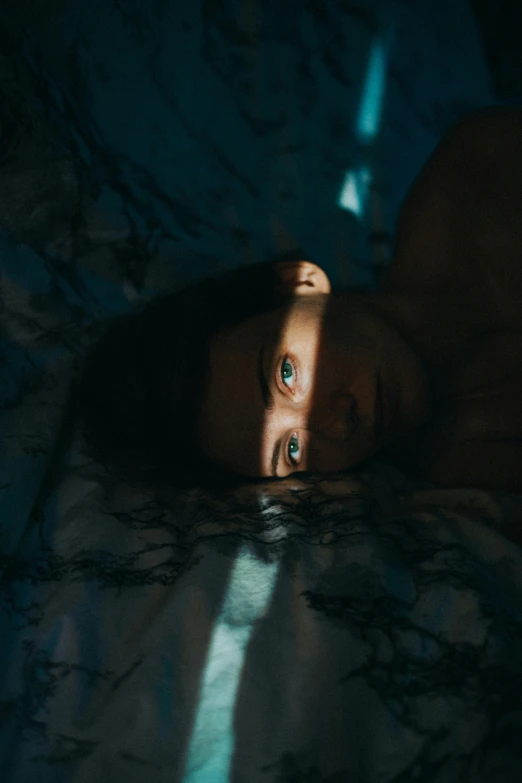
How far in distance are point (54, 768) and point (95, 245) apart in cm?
86

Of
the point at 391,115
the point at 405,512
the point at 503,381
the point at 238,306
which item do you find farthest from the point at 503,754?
the point at 391,115

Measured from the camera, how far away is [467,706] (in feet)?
2.10

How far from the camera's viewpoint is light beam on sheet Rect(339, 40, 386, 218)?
1.34m

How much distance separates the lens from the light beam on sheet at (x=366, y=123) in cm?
134

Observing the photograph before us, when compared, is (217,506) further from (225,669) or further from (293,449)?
(225,669)

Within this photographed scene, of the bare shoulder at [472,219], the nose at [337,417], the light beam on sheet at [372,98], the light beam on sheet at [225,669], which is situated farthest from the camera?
the light beam on sheet at [372,98]

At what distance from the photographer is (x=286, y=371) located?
1021 millimetres

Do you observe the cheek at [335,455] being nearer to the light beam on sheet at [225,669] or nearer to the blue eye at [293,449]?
the blue eye at [293,449]

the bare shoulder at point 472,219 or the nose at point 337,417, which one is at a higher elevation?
the bare shoulder at point 472,219

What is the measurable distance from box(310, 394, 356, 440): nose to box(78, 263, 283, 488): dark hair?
0.18m

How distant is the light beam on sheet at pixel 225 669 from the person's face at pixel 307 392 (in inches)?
10.7

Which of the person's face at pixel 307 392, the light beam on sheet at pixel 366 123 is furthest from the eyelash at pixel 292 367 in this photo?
the light beam on sheet at pixel 366 123

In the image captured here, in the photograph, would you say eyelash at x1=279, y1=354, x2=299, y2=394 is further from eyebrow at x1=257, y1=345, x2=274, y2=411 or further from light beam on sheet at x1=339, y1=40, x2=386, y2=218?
light beam on sheet at x1=339, y1=40, x2=386, y2=218

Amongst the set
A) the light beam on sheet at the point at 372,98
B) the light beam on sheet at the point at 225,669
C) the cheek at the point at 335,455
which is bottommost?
the light beam on sheet at the point at 225,669
